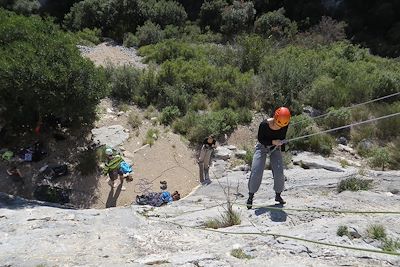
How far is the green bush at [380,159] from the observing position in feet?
36.5

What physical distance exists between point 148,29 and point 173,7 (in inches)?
179

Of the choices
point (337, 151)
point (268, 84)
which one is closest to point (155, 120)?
point (268, 84)

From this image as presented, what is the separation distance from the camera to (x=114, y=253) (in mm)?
6125

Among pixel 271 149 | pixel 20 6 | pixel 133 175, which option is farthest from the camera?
pixel 20 6

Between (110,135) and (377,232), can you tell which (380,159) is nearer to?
(377,232)

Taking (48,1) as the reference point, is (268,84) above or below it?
below

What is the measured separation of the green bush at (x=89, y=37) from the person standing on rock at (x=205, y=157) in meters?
13.6

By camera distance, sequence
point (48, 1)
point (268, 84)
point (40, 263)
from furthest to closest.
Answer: point (48, 1)
point (268, 84)
point (40, 263)

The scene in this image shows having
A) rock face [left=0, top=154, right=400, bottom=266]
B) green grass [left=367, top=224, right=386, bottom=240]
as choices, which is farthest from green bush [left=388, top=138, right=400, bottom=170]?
green grass [left=367, top=224, right=386, bottom=240]

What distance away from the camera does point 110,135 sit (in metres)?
12.6

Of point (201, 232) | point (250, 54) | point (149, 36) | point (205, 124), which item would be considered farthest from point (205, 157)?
point (149, 36)

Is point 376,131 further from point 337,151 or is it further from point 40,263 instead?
point 40,263

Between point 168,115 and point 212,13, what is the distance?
53.1 feet

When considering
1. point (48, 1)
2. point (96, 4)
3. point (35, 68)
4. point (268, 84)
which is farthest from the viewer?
point (48, 1)
